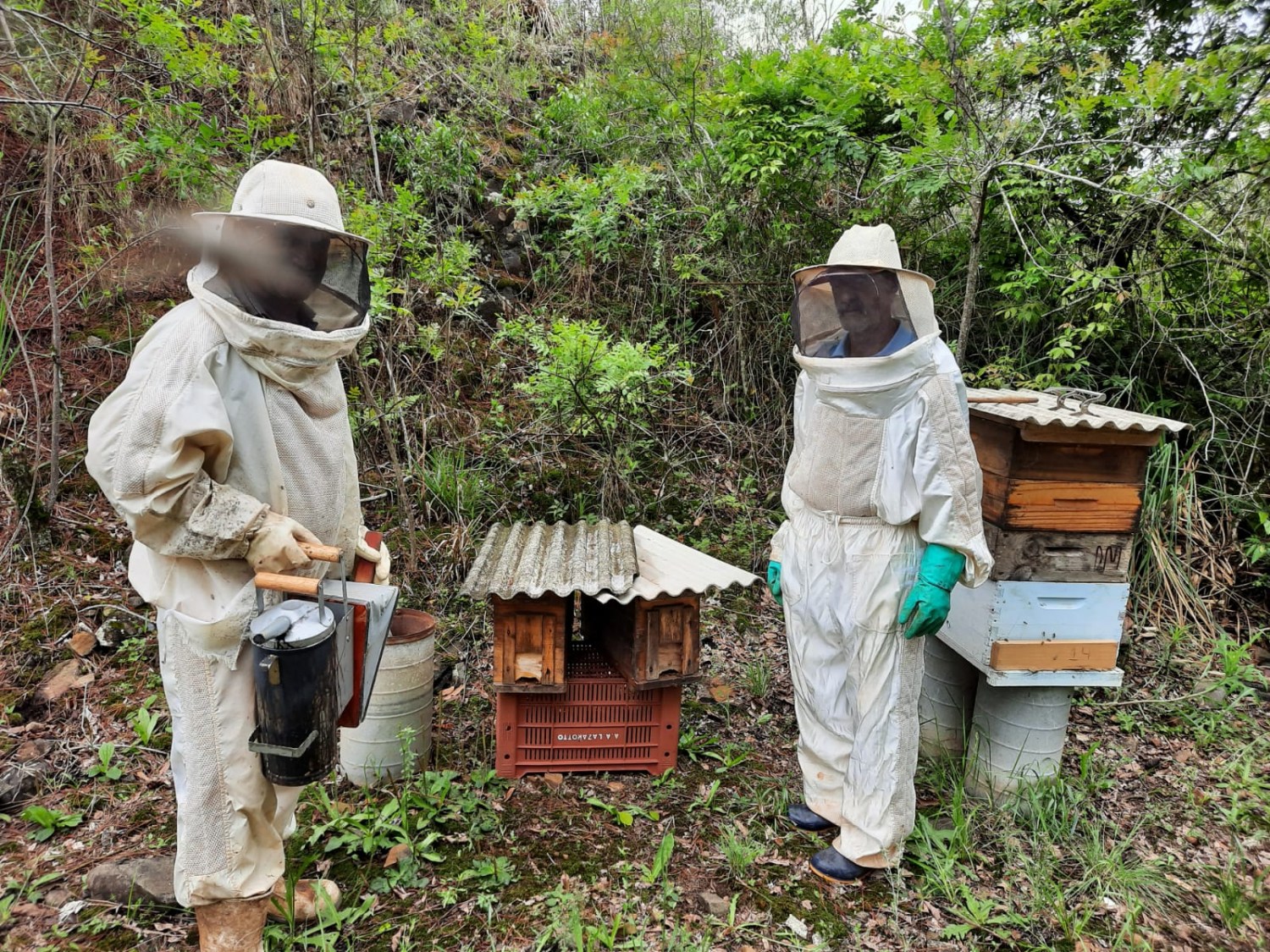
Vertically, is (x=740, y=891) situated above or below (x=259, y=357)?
below

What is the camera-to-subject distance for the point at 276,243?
1825mm

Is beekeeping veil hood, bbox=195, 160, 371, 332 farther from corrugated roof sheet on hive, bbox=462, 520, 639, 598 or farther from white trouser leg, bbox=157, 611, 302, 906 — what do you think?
corrugated roof sheet on hive, bbox=462, 520, 639, 598

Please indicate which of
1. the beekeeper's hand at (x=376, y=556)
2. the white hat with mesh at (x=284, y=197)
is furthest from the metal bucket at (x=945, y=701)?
the white hat with mesh at (x=284, y=197)

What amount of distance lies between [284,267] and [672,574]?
6.08ft

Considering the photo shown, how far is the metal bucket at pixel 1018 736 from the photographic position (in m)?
2.85

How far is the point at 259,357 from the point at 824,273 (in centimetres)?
178

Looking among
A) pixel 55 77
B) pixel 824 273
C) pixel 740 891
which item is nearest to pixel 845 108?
pixel 824 273

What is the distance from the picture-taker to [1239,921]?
2436 mm

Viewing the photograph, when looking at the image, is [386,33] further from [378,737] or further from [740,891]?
[740,891]

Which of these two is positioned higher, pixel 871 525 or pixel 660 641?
pixel 871 525

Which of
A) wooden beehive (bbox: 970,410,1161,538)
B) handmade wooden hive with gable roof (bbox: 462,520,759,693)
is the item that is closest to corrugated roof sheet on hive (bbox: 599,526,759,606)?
handmade wooden hive with gable roof (bbox: 462,520,759,693)

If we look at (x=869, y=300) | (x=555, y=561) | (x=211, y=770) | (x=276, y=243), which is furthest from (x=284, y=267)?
(x=869, y=300)

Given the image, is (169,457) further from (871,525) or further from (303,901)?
(871,525)

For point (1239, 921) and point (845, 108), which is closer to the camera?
point (1239, 921)
